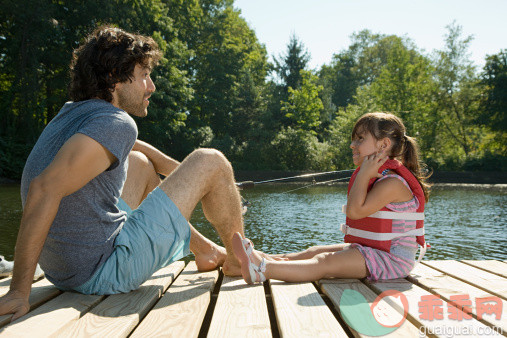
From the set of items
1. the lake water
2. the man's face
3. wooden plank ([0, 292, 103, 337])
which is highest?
the man's face

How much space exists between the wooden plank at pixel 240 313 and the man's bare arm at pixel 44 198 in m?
0.74

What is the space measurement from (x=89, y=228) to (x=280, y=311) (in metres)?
0.91

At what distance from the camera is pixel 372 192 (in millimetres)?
2543

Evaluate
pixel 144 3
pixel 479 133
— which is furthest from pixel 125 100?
pixel 479 133

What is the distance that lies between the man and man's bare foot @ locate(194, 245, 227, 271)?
34cm

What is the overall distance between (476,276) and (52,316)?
2297mm

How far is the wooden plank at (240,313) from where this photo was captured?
64.9 inches

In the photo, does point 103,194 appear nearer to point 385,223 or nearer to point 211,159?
point 211,159

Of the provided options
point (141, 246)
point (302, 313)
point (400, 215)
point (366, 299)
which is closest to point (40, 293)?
point (141, 246)

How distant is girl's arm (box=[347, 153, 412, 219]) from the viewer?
2.51m

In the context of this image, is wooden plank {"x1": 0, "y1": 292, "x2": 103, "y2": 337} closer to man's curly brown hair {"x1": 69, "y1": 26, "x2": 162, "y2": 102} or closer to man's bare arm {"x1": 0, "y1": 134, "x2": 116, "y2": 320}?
man's bare arm {"x1": 0, "y1": 134, "x2": 116, "y2": 320}

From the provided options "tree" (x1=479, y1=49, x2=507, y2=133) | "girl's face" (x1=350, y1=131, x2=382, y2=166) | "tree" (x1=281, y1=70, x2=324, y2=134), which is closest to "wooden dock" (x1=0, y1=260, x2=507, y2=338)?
"girl's face" (x1=350, y1=131, x2=382, y2=166)

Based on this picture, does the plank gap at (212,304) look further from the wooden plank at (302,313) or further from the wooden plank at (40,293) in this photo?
the wooden plank at (40,293)

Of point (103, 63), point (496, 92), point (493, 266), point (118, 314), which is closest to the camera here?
point (118, 314)
